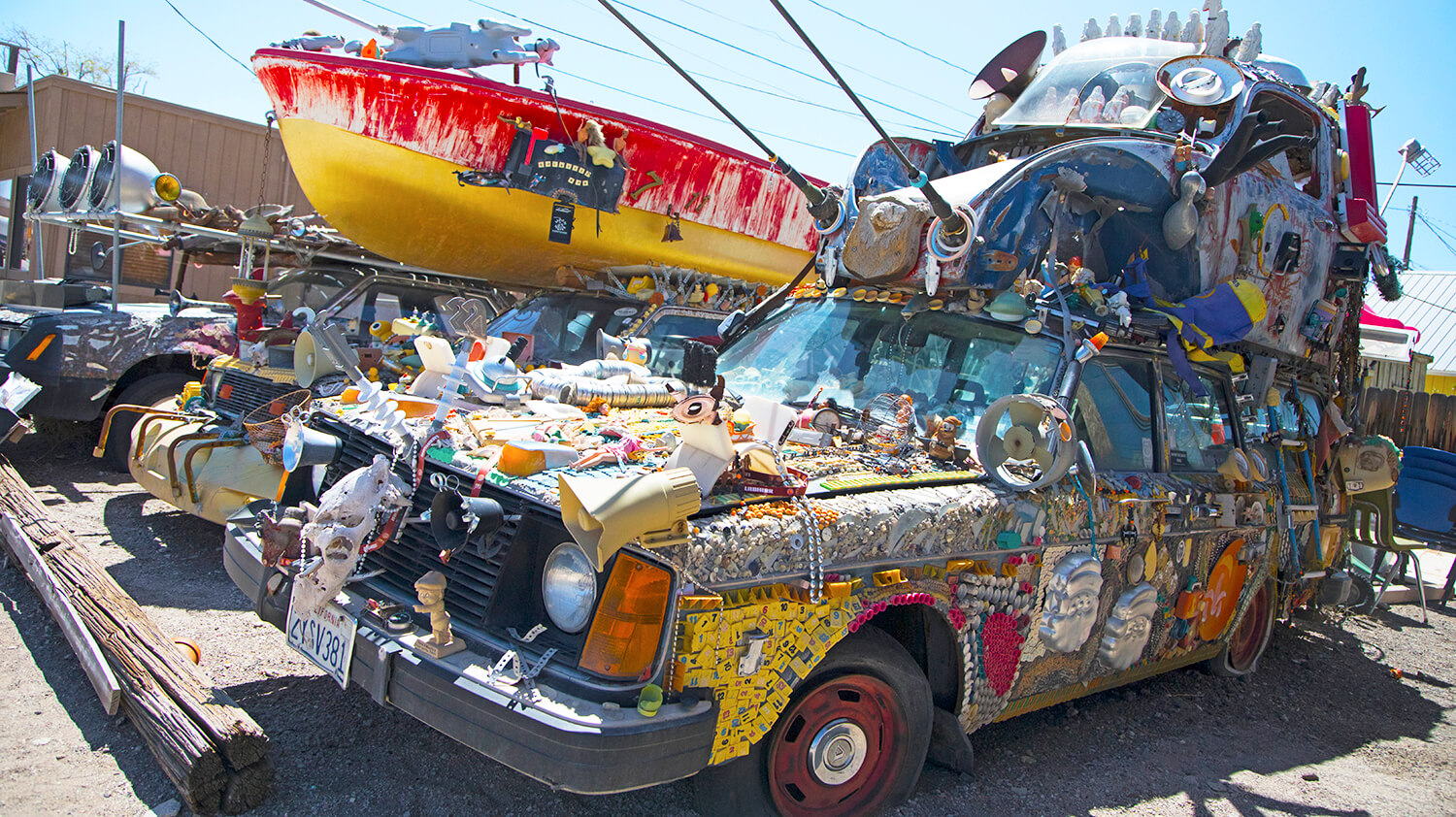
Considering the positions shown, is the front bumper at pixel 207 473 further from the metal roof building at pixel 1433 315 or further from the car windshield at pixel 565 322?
the metal roof building at pixel 1433 315

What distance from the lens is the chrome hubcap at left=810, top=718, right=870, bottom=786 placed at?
279 centimetres

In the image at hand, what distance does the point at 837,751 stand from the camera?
2842mm

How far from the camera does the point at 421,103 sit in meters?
8.02

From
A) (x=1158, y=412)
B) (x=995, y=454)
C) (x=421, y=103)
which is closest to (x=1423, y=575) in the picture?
(x=1158, y=412)

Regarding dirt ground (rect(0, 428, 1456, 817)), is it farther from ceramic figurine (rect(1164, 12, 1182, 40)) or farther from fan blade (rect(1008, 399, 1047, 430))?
ceramic figurine (rect(1164, 12, 1182, 40))

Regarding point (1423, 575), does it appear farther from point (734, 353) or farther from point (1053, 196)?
point (734, 353)

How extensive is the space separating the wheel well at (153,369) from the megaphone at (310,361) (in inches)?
126

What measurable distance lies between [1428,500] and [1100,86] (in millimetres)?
4849

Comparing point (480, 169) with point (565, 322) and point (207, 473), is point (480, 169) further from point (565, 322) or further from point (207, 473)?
point (207, 473)

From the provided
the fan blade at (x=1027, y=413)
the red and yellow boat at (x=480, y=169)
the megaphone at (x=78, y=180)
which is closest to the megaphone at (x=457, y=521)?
the fan blade at (x=1027, y=413)

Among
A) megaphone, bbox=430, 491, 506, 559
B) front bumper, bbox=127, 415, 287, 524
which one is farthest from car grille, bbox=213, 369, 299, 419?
megaphone, bbox=430, 491, 506, 559

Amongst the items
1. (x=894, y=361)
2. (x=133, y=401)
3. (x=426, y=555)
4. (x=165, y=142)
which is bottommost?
(x=133, y=401)

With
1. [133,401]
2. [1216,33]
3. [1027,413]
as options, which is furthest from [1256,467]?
[133,401]

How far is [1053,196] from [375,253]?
673 centimetres
